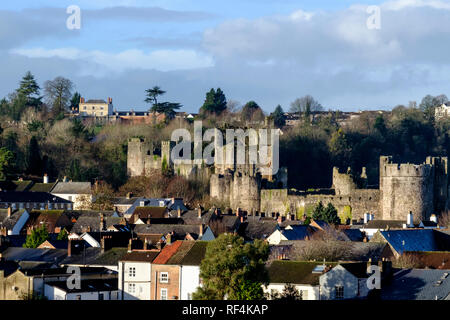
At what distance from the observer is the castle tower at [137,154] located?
277ft

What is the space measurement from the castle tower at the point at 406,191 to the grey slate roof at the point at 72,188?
20566 millimetres

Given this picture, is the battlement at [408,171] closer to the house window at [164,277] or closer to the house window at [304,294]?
the house window at [164,277]

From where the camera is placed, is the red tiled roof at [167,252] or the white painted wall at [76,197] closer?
the red tiled roof at [167,252]

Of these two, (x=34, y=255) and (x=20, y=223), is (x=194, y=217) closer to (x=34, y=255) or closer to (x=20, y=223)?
(x=20, y=223)

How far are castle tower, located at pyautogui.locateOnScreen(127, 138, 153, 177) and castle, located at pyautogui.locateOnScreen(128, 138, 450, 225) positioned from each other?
163 mm

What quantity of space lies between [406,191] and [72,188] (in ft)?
76.1

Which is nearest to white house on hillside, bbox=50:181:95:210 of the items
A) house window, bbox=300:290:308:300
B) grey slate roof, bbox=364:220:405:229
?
grey slate roof, bbox=364:220:405:229

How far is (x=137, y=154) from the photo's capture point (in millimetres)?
84812

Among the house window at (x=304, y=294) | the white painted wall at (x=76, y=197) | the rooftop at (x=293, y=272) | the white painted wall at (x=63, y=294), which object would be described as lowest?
the white painted wall at (x=63, y=294)

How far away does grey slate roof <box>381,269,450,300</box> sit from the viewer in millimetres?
36875

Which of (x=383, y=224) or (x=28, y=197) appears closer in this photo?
(x=383, y=224)

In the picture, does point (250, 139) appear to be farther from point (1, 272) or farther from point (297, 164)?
point (1, 272)

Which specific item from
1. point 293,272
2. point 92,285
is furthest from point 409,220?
point 92,285

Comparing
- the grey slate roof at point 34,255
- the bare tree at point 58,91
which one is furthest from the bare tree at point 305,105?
the grey slate roof at point 34,255
